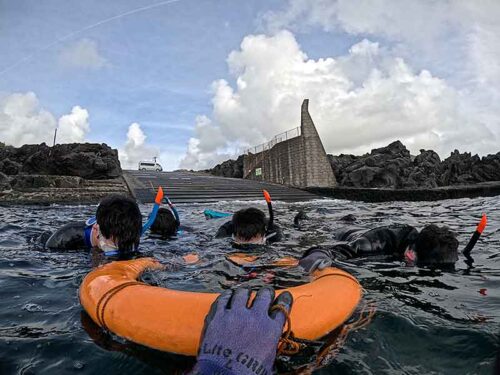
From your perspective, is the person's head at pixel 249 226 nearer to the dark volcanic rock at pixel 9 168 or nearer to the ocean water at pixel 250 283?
the ocean water at pixel 250 283

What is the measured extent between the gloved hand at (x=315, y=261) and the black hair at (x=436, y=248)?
136 centimetres

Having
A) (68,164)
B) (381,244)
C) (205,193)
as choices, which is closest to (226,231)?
(381,244)

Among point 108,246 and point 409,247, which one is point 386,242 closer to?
point 409,247

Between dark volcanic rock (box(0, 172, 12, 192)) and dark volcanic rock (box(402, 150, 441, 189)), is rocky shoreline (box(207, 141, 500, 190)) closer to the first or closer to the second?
dark volcanic rock (box(402, 150, 441, 189))

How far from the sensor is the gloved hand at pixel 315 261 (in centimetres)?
288

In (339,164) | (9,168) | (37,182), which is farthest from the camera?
(339,164)

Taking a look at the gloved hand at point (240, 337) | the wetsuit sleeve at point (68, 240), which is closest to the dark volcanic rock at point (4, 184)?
the wetsuit sleeve at point (68, 240)

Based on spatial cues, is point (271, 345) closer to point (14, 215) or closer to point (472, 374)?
point (472, 374)

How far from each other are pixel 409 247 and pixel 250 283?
2010 mm

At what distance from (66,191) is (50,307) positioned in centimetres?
1063

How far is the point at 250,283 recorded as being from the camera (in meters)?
3.07

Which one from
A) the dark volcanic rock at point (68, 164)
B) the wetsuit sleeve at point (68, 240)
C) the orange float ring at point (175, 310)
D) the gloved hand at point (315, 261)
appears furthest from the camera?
the dark volcanic rock at point (68, 164)

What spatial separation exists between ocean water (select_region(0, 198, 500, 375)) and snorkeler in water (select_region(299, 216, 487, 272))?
175 mm

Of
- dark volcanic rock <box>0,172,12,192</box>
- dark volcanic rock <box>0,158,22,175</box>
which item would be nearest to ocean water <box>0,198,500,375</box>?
dark volcanic rock <box>0,172,12,192</box>
